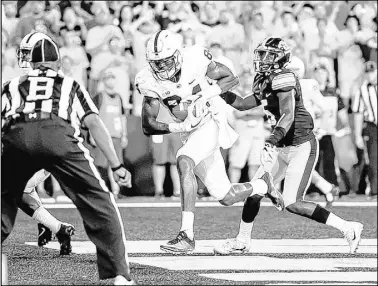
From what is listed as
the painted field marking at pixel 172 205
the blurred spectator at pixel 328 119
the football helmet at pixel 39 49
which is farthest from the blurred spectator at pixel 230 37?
the football helmet at pixel 39 49

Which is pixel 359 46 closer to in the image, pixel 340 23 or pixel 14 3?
pixel 340 23

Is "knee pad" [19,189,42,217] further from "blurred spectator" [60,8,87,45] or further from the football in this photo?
"blurred spectator" [60,8,87,45]

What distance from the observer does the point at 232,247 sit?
8.21 m

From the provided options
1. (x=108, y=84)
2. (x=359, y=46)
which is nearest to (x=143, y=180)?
(x=108, y=84)

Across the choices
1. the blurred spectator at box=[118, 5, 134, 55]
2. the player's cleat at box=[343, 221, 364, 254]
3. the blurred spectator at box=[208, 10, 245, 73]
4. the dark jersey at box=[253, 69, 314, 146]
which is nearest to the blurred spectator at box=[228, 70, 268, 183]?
the blurred spectator at box=[208, 10, 245, 73]

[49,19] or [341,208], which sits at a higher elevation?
[49,19]

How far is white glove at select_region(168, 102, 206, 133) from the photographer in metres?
7.80

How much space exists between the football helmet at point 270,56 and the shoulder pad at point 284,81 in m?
0.13

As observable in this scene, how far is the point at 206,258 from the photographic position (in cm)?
785

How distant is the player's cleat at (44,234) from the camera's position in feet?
27.3

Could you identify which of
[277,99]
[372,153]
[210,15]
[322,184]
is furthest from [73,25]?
[277,99]

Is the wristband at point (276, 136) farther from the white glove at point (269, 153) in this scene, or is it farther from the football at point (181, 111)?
the football at point (181, 111)

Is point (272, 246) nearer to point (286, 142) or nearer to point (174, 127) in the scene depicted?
point (286, 142)

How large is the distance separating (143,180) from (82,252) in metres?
5.45
